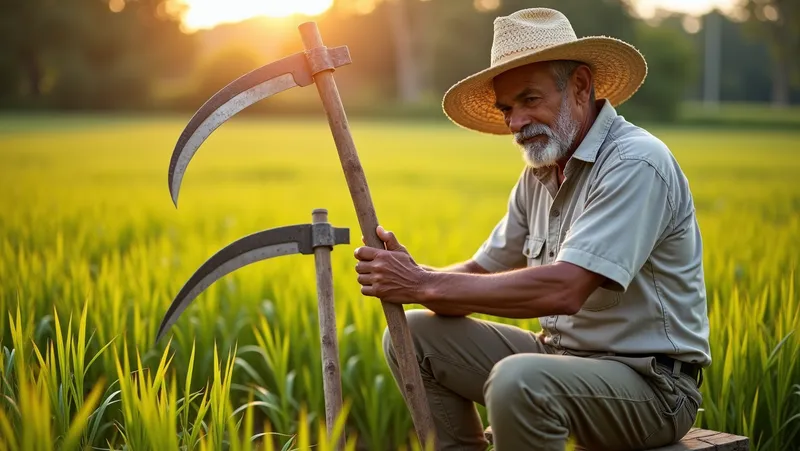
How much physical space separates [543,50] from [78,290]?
2.45m

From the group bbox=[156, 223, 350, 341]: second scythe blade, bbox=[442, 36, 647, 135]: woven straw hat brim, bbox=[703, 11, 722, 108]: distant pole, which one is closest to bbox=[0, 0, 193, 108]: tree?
bbox=[703, 11, 722, 108]: distant pole

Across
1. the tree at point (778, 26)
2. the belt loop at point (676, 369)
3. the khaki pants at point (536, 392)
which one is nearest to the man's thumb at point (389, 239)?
the khaki pants at point (536, 392)

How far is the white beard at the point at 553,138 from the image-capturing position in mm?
2352

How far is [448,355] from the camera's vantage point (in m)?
2.53

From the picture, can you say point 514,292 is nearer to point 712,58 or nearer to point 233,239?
point 233,239

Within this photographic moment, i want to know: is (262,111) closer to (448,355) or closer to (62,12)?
(62,12)

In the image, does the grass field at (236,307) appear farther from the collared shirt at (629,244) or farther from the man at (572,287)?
the collared shirt at (629,244)

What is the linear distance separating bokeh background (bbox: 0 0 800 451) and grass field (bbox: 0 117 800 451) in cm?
1

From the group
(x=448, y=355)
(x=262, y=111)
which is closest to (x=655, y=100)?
(x=262, y=111)

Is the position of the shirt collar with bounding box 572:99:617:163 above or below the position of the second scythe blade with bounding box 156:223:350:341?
above

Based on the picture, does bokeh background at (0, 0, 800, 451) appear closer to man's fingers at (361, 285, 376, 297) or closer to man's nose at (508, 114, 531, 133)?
man's fingers at (361, 285, 376, 297)

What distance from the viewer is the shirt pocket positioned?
254 cm

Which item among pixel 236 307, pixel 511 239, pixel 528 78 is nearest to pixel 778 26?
pixel 236 307

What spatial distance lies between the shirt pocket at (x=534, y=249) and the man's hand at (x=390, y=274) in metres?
0.49
